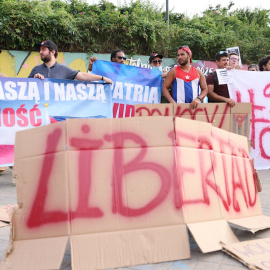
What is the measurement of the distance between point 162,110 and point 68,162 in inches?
92.9

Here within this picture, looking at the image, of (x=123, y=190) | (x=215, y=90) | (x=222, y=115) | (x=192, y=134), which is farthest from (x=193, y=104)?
(x=123, y=190)

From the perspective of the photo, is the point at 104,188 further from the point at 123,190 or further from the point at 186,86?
the point at 186,86

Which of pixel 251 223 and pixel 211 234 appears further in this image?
pixel 251 223

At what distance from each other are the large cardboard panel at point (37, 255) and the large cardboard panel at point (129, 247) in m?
0.08

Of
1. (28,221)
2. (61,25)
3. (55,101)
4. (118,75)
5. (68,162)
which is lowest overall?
(28,221)

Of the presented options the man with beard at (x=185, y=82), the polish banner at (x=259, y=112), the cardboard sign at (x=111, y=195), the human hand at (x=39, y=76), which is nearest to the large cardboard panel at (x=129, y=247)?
the cardboard sign at (x=111, y=195)

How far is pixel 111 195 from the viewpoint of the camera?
2.27 m

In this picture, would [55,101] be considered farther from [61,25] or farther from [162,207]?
[61,25]

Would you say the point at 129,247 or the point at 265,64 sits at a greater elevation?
the point at 265,64

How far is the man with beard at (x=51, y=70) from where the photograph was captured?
5176mm

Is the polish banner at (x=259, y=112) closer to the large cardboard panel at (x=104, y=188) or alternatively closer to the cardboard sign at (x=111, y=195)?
the cardboard sign at (x=111, y=195)

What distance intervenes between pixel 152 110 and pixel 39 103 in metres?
1.79

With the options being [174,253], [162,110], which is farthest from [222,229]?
[162,110]

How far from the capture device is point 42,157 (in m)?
2.35
